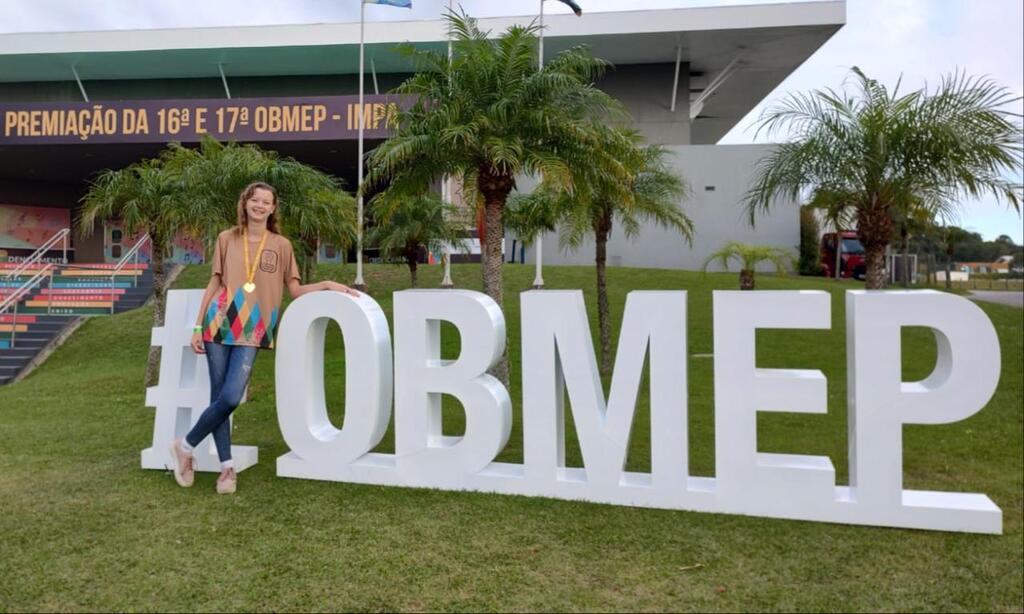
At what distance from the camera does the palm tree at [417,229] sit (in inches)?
576

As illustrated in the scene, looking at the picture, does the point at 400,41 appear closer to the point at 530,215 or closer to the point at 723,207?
the point at 723,207

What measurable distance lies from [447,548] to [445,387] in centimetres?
130

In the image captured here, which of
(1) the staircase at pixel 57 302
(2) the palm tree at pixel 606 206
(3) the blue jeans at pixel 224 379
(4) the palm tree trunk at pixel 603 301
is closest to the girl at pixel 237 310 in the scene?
(3) the blue jeans at pixel 224 379

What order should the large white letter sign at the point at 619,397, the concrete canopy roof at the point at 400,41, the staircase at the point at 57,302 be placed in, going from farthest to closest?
the concrete canopy roof at the point at 400,41 < the staircase at the point at 57,302 < the large white letter sign at the point at 619,397

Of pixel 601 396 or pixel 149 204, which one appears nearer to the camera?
pixel 601 396

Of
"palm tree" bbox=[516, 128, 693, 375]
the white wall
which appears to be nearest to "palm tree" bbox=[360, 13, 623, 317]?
"palm tree" bbox=[516, 128, 693, 375]

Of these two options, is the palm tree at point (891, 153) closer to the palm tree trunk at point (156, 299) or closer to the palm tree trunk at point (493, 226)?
the palm tree trunk at point (493, 226)

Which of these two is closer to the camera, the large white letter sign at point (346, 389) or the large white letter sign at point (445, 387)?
the large white letter sign at point (445, 387)

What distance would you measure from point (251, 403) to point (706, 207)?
60.5ft

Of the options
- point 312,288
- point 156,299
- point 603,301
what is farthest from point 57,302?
point 312,288

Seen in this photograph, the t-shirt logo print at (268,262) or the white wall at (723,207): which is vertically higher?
the white wall at (723,207)

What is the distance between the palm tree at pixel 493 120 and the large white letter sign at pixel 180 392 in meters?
2.86

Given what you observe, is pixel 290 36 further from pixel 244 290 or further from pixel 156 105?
pixel 244 290

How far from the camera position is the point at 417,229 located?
48.0ft
